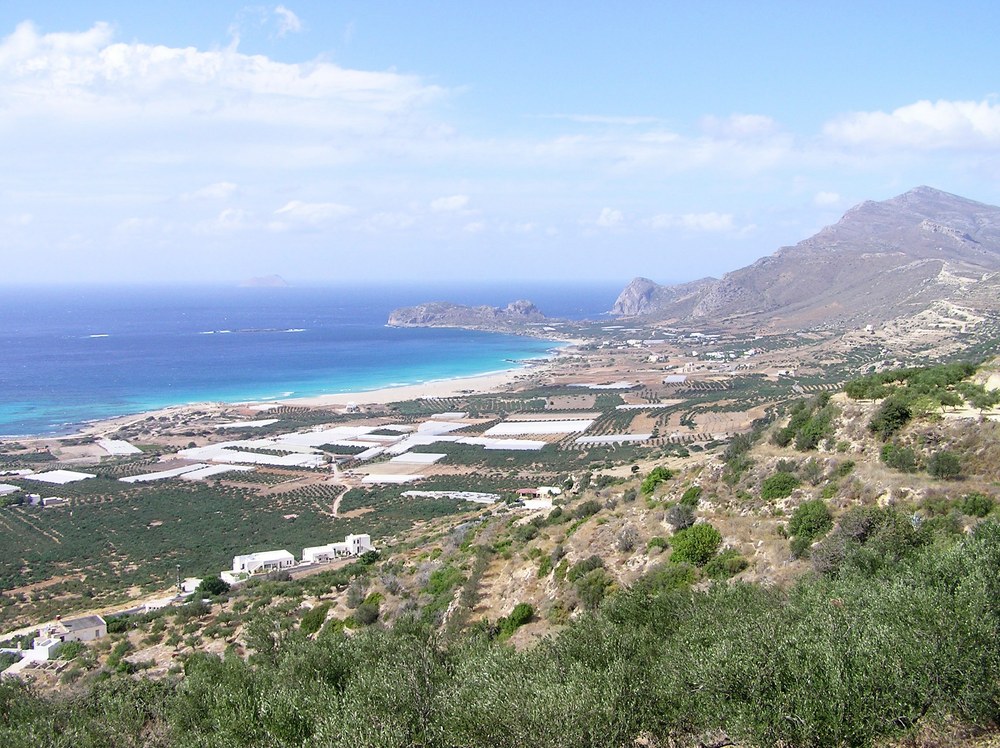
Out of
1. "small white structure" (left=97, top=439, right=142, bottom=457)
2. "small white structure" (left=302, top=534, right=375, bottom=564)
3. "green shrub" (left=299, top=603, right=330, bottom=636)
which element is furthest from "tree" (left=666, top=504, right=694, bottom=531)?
"small white structure" (left=97, top=439, right=142, bottom=457)

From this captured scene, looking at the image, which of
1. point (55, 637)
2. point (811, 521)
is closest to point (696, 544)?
point (811, 521)

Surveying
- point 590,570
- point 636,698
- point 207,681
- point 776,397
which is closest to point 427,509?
point 590,570

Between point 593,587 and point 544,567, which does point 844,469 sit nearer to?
point 593,587

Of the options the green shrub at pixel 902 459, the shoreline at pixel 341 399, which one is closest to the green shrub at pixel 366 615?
the green shrub at pixel 902 459

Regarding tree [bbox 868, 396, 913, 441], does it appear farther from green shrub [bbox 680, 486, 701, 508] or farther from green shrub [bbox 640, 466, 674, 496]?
green shrub [bbox 640, 466, 674, 496]

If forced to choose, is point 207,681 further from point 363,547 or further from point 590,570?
point 363,547

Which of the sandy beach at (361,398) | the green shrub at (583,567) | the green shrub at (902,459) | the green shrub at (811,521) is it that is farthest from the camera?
the sandy beach at (361,398)

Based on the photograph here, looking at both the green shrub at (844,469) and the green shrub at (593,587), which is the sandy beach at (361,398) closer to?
the green shrub at (593,587)
